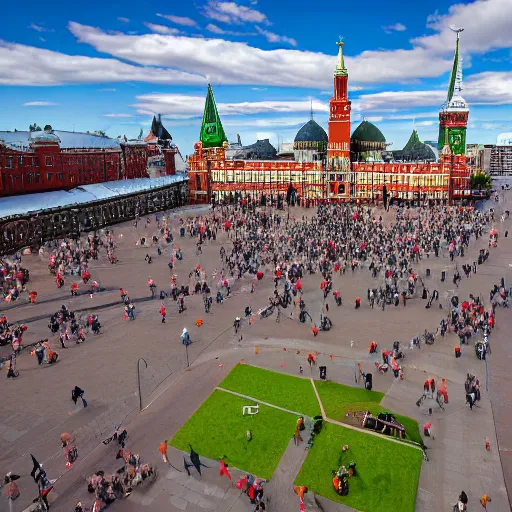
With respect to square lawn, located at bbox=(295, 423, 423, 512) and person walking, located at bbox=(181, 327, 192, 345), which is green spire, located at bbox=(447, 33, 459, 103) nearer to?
person walking, located at bbox=(181, 327, 192, 345)

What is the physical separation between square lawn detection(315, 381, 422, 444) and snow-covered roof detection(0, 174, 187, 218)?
3071 centimetres

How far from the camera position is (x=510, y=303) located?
2431cm

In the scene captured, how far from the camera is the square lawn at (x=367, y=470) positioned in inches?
458

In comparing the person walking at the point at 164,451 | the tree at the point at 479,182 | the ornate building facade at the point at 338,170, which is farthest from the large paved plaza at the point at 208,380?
the tree at the point at 479,182

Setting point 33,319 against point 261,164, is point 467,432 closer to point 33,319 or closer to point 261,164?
point 33,319

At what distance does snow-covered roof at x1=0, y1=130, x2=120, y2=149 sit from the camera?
165 ft

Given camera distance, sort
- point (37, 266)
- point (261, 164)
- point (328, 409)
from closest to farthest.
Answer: point (328, 409) → point (37, 266) → point (261, 164)

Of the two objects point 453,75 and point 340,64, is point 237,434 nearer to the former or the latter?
point 340,64

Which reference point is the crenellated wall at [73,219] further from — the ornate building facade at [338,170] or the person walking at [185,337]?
the person walking at [185,337]

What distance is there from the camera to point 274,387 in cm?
1662

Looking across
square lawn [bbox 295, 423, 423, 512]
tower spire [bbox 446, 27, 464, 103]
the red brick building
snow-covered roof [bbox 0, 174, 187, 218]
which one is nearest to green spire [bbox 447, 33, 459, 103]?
tower spire [bbox 446, 27, 464, 103]

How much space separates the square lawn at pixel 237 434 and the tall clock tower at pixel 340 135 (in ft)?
188

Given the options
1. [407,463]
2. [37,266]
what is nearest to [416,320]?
[407,463]

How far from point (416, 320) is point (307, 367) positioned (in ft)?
23.6
